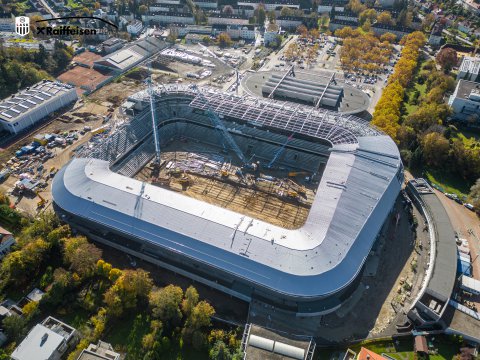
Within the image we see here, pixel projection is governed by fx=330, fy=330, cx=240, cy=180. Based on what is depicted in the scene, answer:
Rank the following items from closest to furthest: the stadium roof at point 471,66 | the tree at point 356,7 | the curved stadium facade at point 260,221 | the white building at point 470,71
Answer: the curved stadium facade at point 260,221, the white building at point 470,71, the stadium roof at point 471,66, the tree at point 356,7

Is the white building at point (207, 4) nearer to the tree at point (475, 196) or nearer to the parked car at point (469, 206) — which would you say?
the tree at point (475, 196)

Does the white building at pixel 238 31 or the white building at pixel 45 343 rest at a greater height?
the white building at pixel 238 31

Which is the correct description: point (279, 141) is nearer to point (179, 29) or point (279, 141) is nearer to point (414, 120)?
point (414, 120)

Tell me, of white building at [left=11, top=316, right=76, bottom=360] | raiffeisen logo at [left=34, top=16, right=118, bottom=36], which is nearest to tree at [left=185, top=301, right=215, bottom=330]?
white building at [left=11, top=316, right=76, bottom=360]

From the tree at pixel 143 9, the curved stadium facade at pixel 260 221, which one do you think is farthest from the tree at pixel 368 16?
the curved stadium facade at pixel 260 221

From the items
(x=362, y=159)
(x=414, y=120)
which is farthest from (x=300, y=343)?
(x=414, y=120)

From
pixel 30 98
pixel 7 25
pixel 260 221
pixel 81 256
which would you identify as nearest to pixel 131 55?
pixel 30 98

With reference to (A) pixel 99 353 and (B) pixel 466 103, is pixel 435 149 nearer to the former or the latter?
(B) pixel 466 103

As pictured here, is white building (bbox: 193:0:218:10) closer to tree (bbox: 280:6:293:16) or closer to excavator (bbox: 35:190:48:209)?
tree (bbox: 280:6:293:16)
